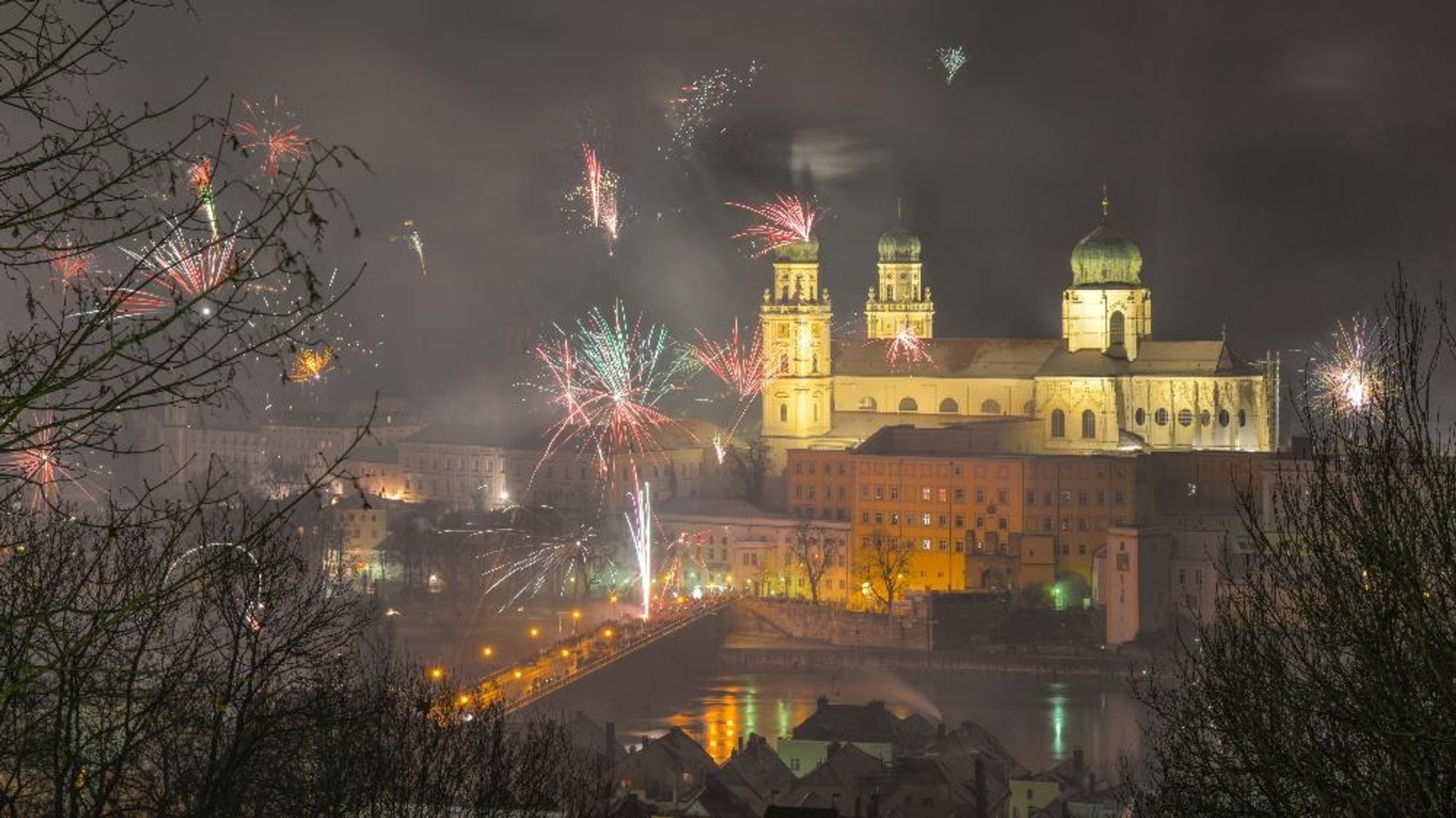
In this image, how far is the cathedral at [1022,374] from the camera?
2790 inches

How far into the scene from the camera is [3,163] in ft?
23.4

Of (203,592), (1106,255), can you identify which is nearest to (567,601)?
(1106,255)

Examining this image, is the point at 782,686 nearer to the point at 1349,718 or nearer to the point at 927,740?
the point at 927,740

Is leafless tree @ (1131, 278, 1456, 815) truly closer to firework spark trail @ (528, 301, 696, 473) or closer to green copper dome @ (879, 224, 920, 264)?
firework spark trail @ (528, 301, 696, 473)

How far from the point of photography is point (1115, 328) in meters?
72.4

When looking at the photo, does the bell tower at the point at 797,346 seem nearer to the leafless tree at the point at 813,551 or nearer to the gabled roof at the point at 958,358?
the gabled roof at the point at 958,358

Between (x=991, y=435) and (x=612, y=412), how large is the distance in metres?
14.5

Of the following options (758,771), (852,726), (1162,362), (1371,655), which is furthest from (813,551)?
(1371,655)

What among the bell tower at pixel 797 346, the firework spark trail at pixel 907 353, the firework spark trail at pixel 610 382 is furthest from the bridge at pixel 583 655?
the firework spark trail at pixel 907 353

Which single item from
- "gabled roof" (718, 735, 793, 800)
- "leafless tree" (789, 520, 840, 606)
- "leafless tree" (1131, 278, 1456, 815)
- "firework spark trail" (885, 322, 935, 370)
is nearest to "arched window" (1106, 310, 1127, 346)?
"firework spark trail" (885, 322, 935, 370)

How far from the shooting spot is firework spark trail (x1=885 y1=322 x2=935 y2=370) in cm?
7594

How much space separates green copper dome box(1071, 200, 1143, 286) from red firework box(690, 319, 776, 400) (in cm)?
951

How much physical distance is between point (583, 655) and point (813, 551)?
600 inches

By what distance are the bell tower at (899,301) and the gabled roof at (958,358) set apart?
1.01 meters
